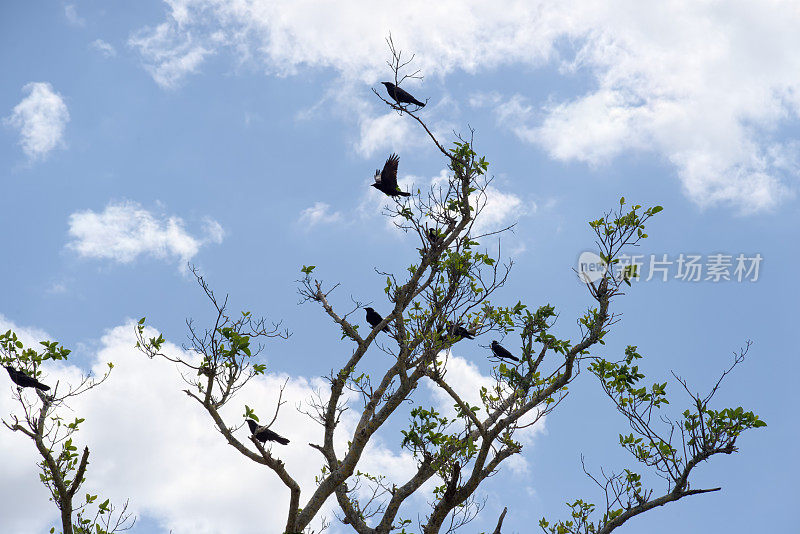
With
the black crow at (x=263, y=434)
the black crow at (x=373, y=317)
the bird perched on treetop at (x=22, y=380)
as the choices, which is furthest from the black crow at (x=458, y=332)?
the bird perched on treetop at (x=22, y=380)

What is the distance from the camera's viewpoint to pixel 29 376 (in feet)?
29.8

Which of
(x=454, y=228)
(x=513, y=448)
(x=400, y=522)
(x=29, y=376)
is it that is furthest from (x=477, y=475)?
(x=29, y=376)

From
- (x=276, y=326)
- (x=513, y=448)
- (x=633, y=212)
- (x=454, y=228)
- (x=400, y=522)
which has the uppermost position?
(x=454, y=228)

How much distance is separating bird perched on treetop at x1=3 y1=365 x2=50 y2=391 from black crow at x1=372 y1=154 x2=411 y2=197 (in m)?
5.74

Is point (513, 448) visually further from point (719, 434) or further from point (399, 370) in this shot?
point (719, 434)

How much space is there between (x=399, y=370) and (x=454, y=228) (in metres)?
2.46

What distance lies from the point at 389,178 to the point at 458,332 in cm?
272

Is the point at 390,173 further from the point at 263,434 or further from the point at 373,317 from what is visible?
the point at 263,434

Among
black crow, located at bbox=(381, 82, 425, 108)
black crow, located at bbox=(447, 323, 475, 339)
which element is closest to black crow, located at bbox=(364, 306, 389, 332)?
black crow, located at bbox=(447, 323, 475, 339)

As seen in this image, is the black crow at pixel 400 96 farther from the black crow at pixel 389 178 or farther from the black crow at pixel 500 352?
the black crow at pixel 500 352

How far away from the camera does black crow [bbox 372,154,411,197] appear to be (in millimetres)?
10617

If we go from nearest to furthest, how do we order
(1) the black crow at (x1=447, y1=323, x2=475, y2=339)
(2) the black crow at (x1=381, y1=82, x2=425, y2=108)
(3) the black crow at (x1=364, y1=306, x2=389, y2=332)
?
(1) the black crow at (x1=447, y1=323, x2=475, y2=339), (2) the black crow at (x1=381, y1=82, x2=425, y2=108), (3) the black crow at (x1=364, y1=306, x2=389, y2=332)

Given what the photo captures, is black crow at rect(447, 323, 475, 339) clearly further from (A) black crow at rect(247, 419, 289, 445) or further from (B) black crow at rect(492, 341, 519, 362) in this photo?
(A) black crow at rect(247, 419, 289, 445)

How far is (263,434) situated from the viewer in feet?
30.9
